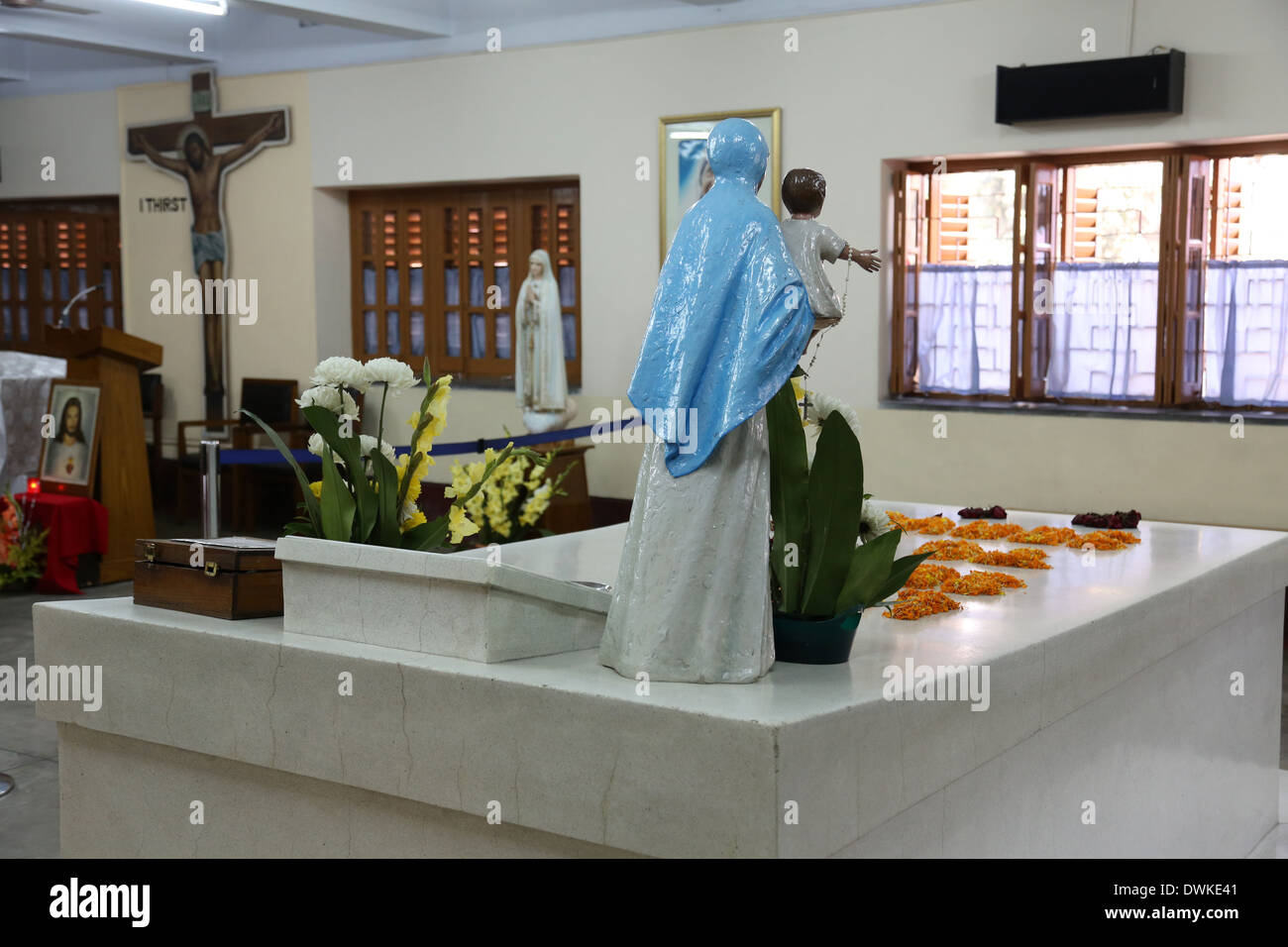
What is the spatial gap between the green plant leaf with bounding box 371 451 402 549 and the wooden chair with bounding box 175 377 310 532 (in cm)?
779

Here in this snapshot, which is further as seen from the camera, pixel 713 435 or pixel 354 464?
pixel 354 464

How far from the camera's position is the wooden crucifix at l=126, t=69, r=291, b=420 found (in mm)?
11844

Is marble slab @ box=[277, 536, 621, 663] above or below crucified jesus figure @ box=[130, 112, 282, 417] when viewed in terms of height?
below

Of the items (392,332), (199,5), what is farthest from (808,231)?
(392,332)

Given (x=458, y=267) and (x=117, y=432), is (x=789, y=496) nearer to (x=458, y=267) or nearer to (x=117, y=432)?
(x=117, y=432)

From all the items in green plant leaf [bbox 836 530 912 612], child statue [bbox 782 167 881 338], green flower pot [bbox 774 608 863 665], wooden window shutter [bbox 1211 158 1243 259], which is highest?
wooden window shutter [bbox 1211 158 1243 259]

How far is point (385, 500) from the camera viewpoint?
134 inches

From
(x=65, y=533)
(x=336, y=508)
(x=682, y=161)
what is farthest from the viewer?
(x=682, y=161)

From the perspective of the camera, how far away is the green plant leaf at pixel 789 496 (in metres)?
3.05

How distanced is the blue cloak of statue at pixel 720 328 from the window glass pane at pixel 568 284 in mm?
7863

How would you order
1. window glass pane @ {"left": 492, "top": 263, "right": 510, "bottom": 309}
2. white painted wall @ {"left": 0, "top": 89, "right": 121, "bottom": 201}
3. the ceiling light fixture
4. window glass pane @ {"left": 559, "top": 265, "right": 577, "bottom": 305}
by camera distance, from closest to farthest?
the ceiling light fixture
window glass pane @ {"left": 559, "top": 265, "right": 577, "bottom": 305}
window glass pane @ {"left": 492, "top": 263, "right": 510, "bottom": 309}
white painted wall @ {"left": 0, "top": 89, "right": 121, "bottom": 201}

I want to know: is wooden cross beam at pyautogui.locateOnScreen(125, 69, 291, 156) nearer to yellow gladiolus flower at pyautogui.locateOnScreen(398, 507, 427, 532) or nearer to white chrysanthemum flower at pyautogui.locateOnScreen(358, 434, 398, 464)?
white chrysanthemum flower at pyautogui.locateOnScreen(358, 434, 398, 464)

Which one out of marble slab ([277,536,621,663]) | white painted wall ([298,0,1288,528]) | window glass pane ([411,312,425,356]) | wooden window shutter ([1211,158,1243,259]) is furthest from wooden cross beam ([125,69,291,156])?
marble slab ([277,536,621,663])

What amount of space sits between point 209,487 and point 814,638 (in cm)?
312
